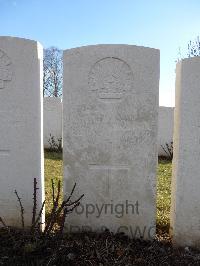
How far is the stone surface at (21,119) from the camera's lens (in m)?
4.34

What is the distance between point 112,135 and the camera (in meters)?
4.39

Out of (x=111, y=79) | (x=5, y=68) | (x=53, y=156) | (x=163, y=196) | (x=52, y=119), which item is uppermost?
(x=5, y=68)

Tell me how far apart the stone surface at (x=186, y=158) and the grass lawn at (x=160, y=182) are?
0.69 metres

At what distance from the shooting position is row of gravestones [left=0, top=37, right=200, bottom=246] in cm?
430

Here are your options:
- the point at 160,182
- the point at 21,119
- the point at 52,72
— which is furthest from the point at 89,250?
the point at 52,72

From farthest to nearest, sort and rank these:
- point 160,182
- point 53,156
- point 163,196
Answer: point 53,156 < point 160,182 < point 163,196

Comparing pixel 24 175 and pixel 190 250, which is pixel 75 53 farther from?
pixel 190 250

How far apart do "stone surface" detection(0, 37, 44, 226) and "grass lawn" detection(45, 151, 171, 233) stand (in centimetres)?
102

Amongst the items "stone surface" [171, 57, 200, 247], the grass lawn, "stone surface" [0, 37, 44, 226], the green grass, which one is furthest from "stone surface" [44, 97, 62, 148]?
"stone surface" [171, 57, 200, 247]

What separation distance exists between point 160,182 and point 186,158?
391 cm

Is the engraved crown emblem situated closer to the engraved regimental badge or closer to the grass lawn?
the engraved regimental badge

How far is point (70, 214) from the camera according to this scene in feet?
14.8

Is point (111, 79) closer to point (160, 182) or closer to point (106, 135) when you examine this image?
point (106, 135)

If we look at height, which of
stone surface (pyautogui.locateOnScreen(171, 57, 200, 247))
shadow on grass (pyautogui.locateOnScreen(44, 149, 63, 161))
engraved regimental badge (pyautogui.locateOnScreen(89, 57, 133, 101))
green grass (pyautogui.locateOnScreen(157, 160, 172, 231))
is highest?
engraved regimental badge (pyautogui.locateOnScreen(89, 57, 133, 101))
